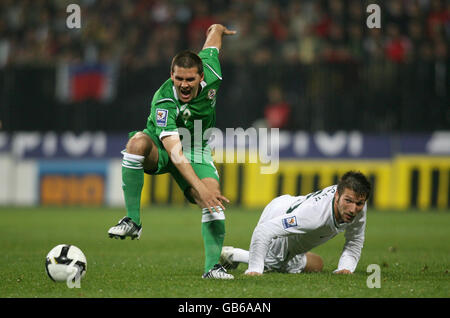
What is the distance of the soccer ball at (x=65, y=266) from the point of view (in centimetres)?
631

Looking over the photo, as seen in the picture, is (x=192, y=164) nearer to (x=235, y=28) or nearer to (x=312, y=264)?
(x=312, y=264)

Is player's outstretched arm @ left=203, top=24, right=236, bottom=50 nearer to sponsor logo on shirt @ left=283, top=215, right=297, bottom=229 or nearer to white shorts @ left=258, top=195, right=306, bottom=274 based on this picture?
white shorts @ left=258, top=195, right=306, bottom=274

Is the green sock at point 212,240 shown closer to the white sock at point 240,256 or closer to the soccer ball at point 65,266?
the white sock at point 240,256

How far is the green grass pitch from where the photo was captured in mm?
5820

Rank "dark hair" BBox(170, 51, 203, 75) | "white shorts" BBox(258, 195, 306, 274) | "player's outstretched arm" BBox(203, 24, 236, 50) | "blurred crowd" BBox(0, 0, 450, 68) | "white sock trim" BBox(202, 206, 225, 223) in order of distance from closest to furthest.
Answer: "dark hair" BBox(170, 51, 203, 75) → "white sock trim" BBox(202, 206, 225, 223) → "white shorts" BBox(258, 195, 306, 274) → "player's outstretched arm" BBox(203, 24, 236, 50) → "blurred crowd" BBox(0, 0, 450, 68)

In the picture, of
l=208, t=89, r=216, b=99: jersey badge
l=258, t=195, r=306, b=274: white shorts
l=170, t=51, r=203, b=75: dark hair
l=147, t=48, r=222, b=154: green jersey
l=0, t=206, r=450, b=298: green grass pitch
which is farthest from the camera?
l=258, t=195, r=306, b=274: white shorts

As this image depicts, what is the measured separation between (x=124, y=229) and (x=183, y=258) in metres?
2.23

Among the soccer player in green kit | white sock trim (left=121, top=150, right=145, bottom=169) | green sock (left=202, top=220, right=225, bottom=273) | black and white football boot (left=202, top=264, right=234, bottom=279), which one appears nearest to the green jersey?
the soccer player in green kit

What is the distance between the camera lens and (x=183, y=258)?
8.66 meters

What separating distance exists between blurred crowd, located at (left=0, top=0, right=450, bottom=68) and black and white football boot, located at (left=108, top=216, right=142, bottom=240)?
10209mm

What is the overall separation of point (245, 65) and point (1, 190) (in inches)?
236

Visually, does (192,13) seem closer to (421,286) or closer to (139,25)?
(139,25)
